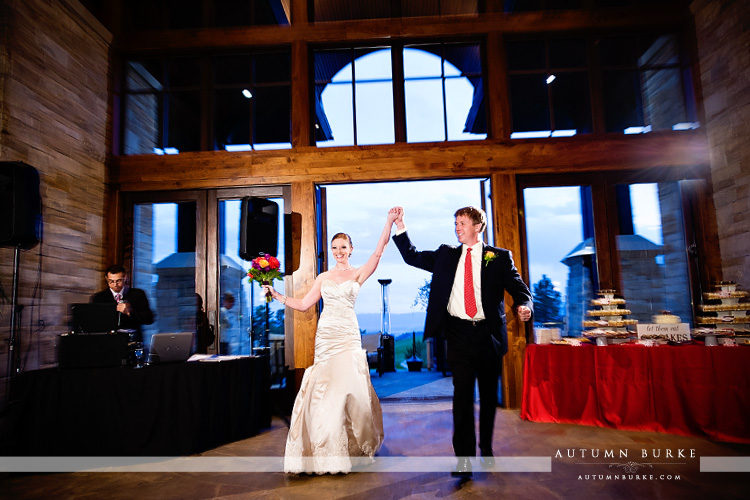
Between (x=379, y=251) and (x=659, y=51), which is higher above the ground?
(x=659, y=51)

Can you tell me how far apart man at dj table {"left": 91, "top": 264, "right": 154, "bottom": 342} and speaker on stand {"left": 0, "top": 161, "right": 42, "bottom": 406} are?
798mm

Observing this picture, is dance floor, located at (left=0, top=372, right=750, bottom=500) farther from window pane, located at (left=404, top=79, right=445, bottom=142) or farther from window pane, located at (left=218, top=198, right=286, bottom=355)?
window pane, located at (left=404, top=79, right=445, bottom=142)

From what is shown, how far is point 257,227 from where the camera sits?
5.20 m

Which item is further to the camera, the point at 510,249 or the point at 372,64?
the point at 372,64

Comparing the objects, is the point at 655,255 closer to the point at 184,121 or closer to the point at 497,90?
the point at 497,90

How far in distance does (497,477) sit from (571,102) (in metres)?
4.99

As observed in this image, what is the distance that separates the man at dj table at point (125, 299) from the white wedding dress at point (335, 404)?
224cm

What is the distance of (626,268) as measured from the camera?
5.64 m

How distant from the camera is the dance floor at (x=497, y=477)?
9.56 feet

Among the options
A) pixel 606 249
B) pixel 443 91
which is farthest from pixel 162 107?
pixel 606 249

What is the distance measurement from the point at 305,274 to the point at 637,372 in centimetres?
377

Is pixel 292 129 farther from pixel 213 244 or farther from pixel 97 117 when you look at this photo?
pixel 97 117

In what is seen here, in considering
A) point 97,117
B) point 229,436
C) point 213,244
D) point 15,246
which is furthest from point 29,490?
point 97,117

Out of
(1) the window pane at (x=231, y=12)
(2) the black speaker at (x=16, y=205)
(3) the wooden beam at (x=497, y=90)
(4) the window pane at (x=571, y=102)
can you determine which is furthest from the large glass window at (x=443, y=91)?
(2) the black speaker at (x=16, y=205)
